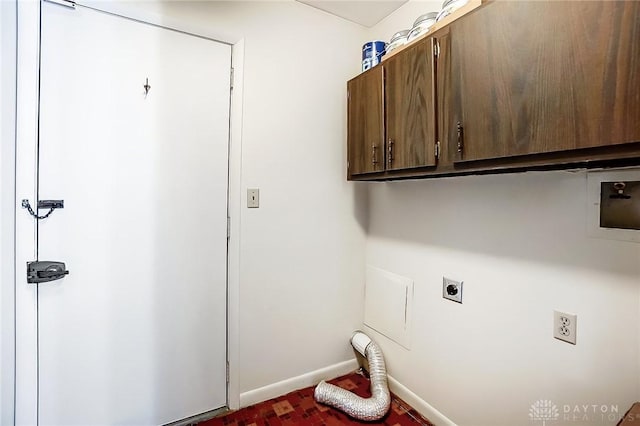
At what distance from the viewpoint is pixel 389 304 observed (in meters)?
2.00

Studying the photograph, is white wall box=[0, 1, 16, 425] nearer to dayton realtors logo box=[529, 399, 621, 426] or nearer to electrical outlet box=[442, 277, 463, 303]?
electrical outlet box=[442, 277, 463, 303]

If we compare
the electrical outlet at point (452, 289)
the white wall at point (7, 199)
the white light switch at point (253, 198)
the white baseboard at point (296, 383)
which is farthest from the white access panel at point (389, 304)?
the white wall at point (7, 199)

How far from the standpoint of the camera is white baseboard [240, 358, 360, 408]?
73.2 inches

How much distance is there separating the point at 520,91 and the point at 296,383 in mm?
1961

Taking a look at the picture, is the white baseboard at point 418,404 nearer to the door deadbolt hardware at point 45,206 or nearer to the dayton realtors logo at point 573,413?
the dayton realtors logo at point 573,413

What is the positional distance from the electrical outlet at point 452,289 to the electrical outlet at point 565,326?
42cm

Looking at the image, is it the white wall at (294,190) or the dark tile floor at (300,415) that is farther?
the white wall at (294,190)

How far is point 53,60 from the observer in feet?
4.42

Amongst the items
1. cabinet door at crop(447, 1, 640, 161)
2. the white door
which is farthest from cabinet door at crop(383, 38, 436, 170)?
the white door

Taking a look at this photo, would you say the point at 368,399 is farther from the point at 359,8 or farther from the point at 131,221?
the point at 359,8

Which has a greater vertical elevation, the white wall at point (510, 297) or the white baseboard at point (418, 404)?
the white wall at point (510, 297)

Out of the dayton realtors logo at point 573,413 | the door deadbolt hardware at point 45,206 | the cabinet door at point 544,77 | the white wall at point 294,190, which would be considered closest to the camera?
the cabinet door at point 544,77

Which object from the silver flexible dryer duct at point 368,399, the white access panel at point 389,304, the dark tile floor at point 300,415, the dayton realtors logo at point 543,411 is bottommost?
the dark tile floor at point 300,415

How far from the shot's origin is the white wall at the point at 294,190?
1.81 metres
